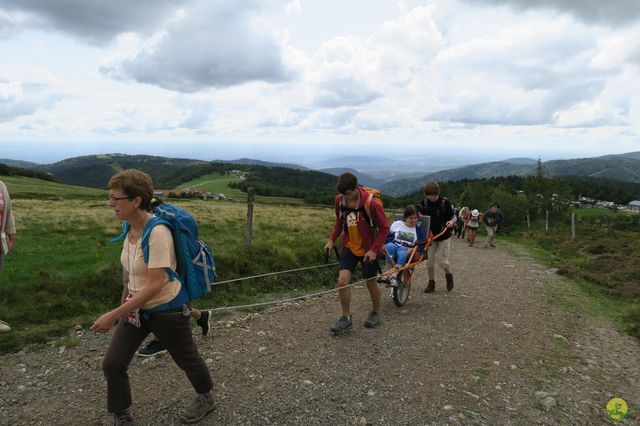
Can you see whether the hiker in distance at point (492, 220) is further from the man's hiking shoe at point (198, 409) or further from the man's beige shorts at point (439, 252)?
the man's hiking shoe at point (198, 409)

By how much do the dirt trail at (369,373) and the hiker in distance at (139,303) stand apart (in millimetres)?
698

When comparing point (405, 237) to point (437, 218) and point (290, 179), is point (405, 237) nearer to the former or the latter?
point (437, 218)

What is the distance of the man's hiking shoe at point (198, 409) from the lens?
12.8 feet

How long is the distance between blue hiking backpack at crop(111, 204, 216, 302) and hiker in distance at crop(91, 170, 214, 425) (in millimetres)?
56

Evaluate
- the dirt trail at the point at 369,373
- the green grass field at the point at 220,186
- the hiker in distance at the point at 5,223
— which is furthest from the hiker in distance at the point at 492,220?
the green grass field at the point at 220,186

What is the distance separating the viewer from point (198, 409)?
12.9 feet

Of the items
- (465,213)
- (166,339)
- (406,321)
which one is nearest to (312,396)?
(166,339)

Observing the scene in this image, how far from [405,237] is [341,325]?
8.65ft

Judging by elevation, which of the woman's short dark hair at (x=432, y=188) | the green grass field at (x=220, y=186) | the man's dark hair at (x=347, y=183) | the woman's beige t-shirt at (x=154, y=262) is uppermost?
the man's dark hair at (x=347, y=183)

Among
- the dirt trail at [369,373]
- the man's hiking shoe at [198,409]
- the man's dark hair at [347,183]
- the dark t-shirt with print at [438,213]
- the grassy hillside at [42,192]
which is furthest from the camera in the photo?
the grassy hillside at [42,192]

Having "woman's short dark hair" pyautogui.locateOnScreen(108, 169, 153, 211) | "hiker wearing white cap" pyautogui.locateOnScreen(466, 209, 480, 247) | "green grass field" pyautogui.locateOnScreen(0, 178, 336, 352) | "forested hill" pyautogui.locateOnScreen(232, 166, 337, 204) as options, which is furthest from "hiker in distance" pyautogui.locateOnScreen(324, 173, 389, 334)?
"forested hill" pyautogui.locateOnScreen(232, 166, 337, 204)

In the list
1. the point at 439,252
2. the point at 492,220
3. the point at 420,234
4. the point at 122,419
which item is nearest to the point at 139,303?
the point at 122,419

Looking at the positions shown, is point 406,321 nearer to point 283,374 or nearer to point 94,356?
point 283,374

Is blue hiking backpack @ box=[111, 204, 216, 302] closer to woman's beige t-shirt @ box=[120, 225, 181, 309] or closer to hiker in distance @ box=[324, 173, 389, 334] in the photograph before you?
woman's beige t-shirt @ box=[120, 225, 181, 309]
